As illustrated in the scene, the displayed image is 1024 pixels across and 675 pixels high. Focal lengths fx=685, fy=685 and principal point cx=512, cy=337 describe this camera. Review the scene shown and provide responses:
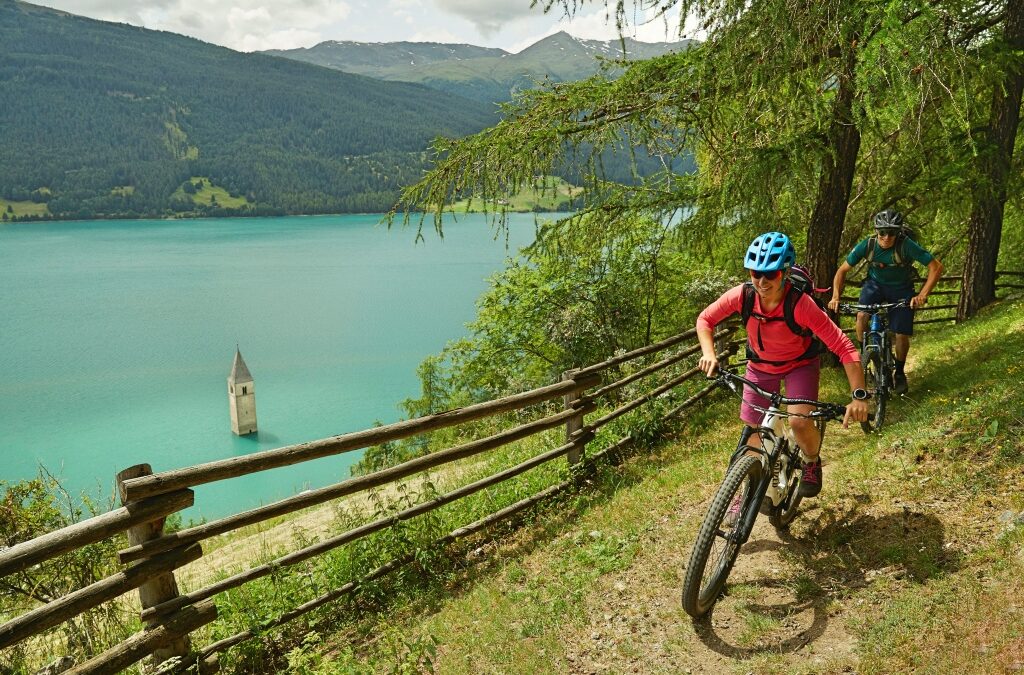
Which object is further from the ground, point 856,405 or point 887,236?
point 887,236

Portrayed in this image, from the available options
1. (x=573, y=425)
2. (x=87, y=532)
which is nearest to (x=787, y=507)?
(x=573, y=425)

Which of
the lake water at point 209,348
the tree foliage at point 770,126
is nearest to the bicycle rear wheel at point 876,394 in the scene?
the tree foliage at point 770,126

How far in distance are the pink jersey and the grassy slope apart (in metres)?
1.41

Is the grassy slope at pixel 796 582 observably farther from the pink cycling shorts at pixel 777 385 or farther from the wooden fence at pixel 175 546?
the pink cycling shorts at pixel 777 385

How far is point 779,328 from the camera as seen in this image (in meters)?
4.39

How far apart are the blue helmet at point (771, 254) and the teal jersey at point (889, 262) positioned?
3.45 meters

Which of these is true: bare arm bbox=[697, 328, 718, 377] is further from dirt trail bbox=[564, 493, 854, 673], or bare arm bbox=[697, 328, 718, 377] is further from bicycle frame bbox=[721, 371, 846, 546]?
dirt trail bbox=[564, 493, 854, 673]

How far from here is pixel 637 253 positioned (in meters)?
16.9

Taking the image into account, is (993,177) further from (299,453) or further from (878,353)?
(299,453)

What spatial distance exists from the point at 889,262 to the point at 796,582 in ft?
13.4

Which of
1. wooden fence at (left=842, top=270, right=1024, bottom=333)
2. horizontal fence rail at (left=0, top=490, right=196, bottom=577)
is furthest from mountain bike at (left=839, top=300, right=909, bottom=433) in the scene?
Result: horizontal fence rail at (left=0, top=490, right=196, bottom=577)

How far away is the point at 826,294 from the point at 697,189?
7.77 feet

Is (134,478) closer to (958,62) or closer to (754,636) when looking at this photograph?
(754,636)

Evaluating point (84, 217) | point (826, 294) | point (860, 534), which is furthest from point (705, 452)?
point (84, 217)
